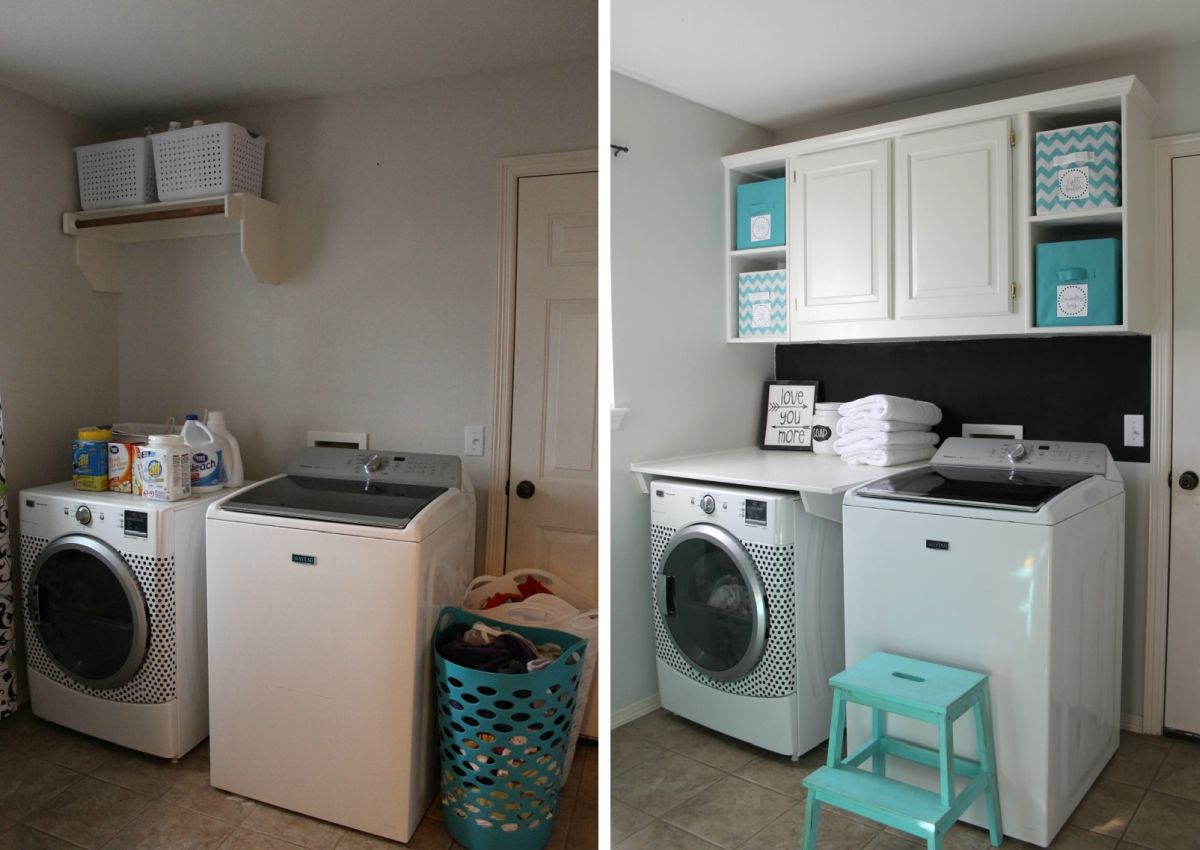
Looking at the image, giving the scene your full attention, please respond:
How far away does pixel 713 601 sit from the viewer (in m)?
0.82

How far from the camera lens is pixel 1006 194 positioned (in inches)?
→ 25.0

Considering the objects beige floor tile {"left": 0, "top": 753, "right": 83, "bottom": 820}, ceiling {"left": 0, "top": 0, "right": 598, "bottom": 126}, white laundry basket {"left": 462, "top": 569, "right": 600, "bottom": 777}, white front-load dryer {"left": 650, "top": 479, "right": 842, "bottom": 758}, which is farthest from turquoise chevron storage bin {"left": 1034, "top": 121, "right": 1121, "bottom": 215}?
beige floor tile {"left": 0, "top": 753, "right": 83, "bottom": 820}

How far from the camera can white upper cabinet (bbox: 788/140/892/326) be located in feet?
2.25

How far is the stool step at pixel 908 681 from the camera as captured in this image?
652mm

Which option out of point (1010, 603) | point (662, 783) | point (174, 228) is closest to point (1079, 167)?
point (1010, 603)

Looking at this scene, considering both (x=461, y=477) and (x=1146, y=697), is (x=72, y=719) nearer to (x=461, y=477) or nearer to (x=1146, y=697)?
(x=461, y=477)

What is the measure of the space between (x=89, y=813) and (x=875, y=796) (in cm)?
126

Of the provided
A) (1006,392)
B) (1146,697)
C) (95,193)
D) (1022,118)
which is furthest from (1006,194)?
(95,193)

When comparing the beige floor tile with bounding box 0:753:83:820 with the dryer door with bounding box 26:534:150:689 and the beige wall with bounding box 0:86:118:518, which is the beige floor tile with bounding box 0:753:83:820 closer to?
the dryer door with bounding box 26:534:150:689

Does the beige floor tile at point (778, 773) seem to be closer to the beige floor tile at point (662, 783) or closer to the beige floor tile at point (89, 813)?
the beige floor tile at point (662, 783)

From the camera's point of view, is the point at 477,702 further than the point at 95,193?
Yes

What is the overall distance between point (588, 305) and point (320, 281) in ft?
1.30

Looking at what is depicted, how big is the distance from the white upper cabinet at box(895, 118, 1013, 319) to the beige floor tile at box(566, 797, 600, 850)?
962mm

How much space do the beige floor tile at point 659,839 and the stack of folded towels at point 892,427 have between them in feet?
1.56
